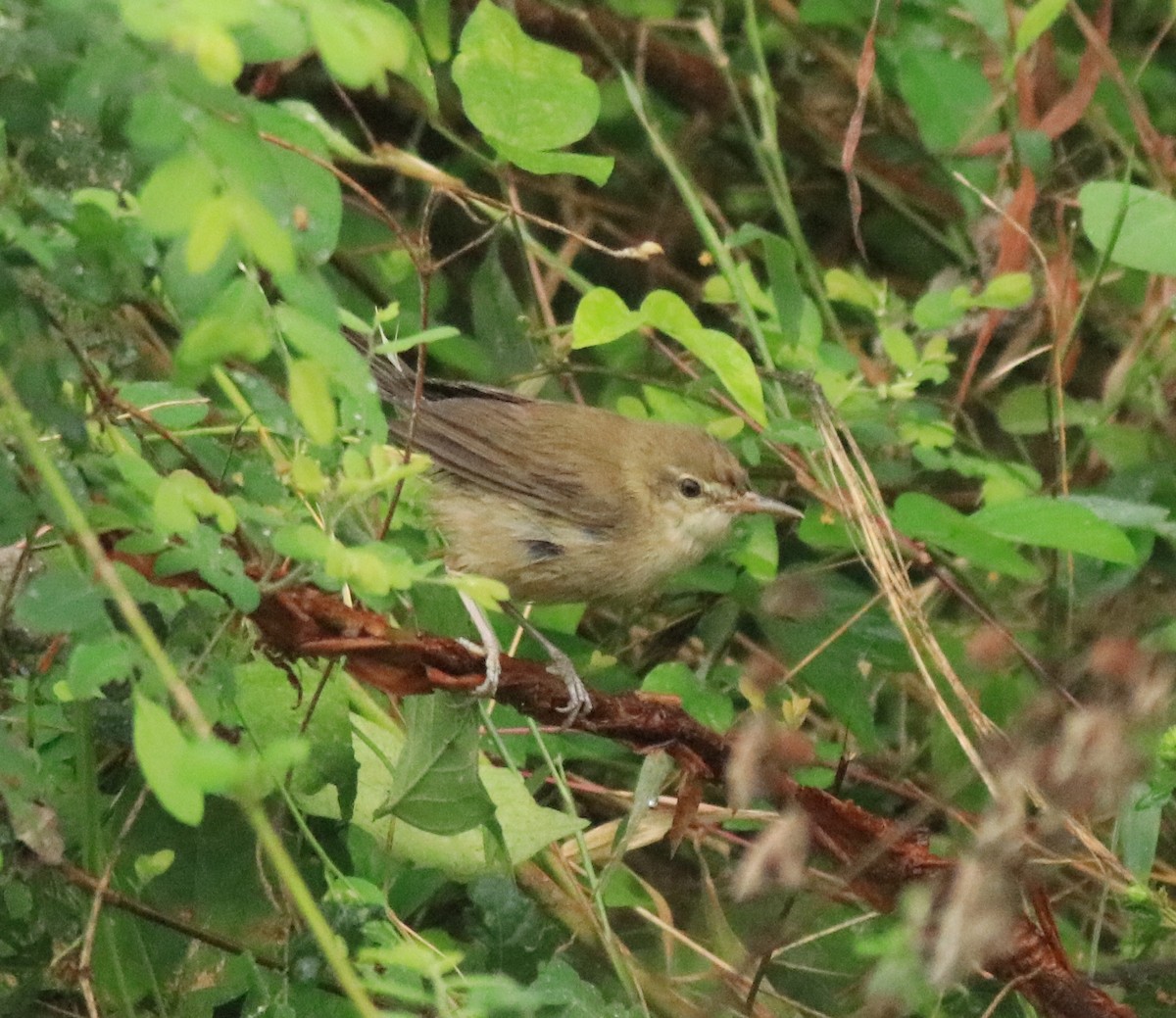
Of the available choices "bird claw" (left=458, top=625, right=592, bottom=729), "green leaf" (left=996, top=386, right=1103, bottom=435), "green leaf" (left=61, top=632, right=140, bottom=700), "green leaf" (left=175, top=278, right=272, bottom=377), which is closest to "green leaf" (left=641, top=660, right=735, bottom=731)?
"bird claw" (left=458, top=625, right=592, bottom=729)

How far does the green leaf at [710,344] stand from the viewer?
8.68 feet

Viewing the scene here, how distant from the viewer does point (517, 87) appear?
2.56 meters

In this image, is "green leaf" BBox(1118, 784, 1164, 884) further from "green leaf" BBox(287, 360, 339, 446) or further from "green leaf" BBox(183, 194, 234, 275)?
"green leaf" BBox(183, 194, 234, 275)

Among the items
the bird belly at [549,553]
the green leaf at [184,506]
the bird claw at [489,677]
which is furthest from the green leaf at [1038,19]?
the green leaf at [184,506]

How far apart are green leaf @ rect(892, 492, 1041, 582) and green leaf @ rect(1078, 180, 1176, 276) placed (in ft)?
1.80

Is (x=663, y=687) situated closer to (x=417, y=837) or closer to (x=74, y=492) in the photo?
(x=417, y=837)

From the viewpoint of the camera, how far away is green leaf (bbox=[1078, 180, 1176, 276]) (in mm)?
2836

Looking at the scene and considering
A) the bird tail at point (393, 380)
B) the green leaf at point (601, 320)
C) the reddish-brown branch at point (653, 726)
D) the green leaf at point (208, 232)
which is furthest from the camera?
the bird tail at point (393, 380)

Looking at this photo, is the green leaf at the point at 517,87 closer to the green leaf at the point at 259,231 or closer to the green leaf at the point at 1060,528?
the green leaf at the point at 1060,528

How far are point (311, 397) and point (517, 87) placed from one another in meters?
1.29

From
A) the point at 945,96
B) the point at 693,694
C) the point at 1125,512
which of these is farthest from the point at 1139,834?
the point at 945,96

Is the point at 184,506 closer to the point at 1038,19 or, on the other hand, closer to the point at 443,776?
the point at 443,776

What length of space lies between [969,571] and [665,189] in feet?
5.94

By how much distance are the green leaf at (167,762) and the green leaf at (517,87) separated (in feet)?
4.40
